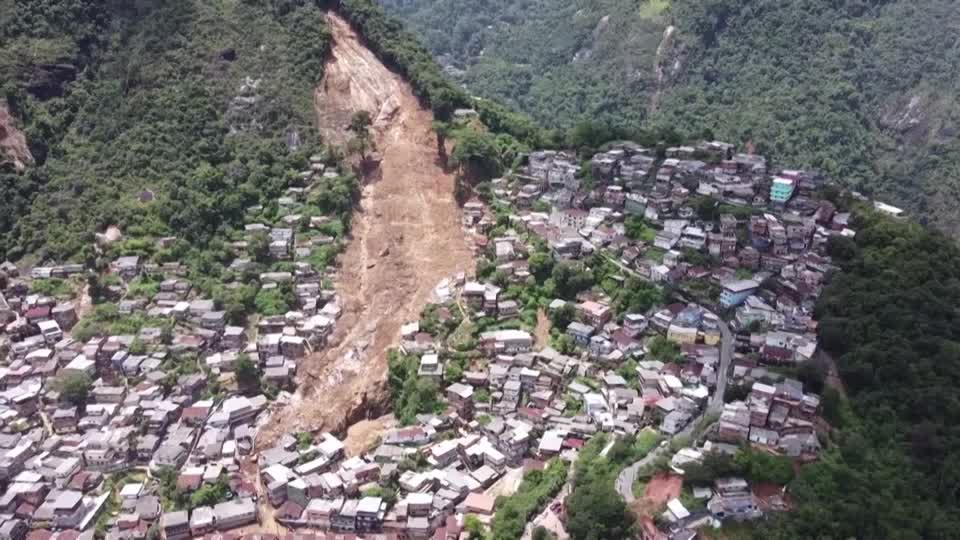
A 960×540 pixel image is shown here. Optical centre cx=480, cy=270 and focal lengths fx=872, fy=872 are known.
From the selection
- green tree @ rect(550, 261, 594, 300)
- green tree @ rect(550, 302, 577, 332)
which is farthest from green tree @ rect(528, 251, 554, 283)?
green tree @ rect(550, 302, 577, 332)

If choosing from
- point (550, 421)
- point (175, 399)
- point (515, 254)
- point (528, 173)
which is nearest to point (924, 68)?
point (528, 173)

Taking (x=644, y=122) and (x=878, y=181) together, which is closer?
(x=878, y=181)

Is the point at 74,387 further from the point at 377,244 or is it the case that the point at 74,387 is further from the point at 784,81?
the point at 784,81

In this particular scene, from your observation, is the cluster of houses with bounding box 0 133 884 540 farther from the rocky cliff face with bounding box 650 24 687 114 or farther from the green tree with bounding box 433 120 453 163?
the rocky cliff face with bounding box 650 24 687 114

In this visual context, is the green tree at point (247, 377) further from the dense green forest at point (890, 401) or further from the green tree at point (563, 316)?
the dense green forest at point (890, 401)

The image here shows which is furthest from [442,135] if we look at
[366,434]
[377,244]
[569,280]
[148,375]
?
[148,375]

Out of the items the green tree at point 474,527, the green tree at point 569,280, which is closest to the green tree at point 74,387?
the green tree at point 474,527

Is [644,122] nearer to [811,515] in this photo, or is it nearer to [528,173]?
[528,173]
